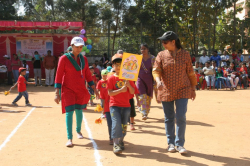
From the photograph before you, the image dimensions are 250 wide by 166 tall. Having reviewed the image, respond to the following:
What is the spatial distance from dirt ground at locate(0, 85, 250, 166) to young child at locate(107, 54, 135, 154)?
33cm

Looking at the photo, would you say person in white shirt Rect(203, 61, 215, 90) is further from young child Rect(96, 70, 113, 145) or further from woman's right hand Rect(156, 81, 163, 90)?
woman's right hand Rect(156, 81, 163, 90)

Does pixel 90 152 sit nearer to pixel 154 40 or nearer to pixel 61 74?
pixel 61 74

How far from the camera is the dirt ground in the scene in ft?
16.2

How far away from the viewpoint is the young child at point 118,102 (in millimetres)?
5324

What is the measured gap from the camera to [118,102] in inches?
215

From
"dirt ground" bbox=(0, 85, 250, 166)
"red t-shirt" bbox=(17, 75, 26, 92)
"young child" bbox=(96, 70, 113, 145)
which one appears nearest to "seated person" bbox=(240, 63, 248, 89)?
"dirt ground" bbox=(0, 85, 250, 166)

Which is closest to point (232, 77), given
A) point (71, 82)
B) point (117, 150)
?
point (71, 82)

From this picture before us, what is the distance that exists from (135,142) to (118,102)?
3.68 ft

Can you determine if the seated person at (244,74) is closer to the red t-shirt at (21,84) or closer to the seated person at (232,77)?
the seated person at (232,77)

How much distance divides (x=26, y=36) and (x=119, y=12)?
7769 mm

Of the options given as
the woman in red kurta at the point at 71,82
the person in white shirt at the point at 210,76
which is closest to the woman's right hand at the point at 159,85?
the woman in red kurta at the point at 71,82

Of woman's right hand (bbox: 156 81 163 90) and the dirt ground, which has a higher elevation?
woman's right hand (bbox: 156 81 163 90)

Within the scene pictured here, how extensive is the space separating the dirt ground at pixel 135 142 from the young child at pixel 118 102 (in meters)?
0.33

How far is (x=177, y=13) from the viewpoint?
24.9m
